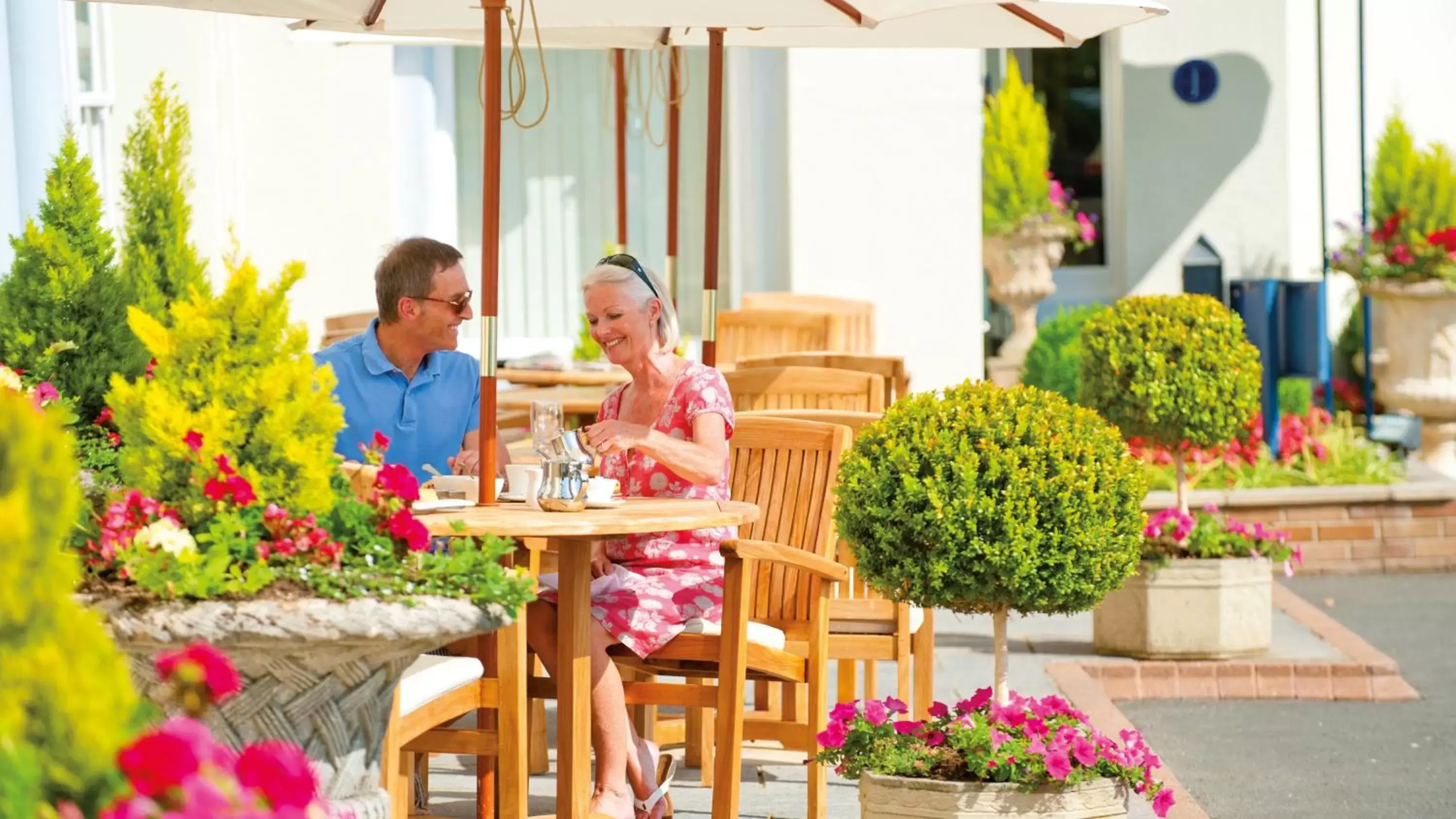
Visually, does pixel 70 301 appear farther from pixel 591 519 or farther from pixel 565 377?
pixel 565 377

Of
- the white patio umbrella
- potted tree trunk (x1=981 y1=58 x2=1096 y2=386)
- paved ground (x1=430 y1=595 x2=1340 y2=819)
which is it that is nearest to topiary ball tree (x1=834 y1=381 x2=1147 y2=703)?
the white patio umbrella

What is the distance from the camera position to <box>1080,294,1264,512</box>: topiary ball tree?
23.2 feet

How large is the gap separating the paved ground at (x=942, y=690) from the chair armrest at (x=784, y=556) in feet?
1.99

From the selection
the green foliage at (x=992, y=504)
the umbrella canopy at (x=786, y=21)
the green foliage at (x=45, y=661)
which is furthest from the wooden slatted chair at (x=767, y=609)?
the green foliage at (x=45, y=661)

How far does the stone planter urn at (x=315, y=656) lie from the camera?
→ 8.80 feet

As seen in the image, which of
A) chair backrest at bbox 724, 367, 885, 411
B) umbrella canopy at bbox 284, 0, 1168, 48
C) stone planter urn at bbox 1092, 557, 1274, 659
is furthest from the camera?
stone planter urn at bbox 1092, 557, 1274, 659

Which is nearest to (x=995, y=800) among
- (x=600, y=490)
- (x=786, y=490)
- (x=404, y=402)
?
(x=600, y=490)

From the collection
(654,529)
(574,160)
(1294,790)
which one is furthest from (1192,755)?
(574,160)

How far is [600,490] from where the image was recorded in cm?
431

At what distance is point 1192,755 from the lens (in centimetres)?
621

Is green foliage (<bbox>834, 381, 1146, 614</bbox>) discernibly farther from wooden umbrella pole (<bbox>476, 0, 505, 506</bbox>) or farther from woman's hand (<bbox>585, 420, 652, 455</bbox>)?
wooden umbrella pole (<bbox>476, 0, 505, 506</bbox>)

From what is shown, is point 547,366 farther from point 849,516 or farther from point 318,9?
point 849,516

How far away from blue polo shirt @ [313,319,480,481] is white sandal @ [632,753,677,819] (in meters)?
0.89

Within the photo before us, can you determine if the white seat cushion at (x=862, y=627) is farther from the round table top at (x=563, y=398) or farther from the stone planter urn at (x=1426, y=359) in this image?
the stone planter urn at (x=1426, y=359)
